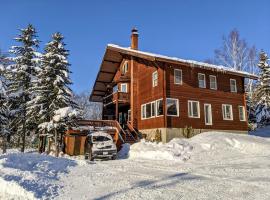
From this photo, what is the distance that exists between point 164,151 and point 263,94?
1080 inches

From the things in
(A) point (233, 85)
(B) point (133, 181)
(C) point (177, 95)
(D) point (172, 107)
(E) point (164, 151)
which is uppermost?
(A) point (233, 85)

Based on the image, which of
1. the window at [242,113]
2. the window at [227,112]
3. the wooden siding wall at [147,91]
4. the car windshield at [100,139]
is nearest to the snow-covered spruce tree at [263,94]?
Answer: the window at [242,113]

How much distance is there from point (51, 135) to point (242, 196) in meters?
18.7

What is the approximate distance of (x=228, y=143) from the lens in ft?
67.1

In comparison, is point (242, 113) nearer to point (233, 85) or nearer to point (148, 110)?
point (233, 85)

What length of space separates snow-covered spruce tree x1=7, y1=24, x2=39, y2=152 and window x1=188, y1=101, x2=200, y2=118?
16.3 m

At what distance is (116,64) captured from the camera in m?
34.5

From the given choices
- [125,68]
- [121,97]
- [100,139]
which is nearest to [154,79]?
[121,97]

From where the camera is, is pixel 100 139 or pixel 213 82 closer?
pixel 100 139

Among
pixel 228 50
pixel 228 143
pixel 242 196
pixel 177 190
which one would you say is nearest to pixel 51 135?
pixel 228 143

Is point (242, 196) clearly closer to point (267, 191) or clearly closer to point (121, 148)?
point (267, 191)

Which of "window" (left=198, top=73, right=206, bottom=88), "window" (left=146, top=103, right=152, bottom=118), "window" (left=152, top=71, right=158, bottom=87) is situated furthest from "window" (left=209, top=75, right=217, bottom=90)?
"window" (left=146, top=103, right=152, bottom=118)

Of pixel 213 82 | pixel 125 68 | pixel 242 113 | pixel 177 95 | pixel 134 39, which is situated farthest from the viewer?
pixel 125 68

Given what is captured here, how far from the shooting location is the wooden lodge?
2414cm
